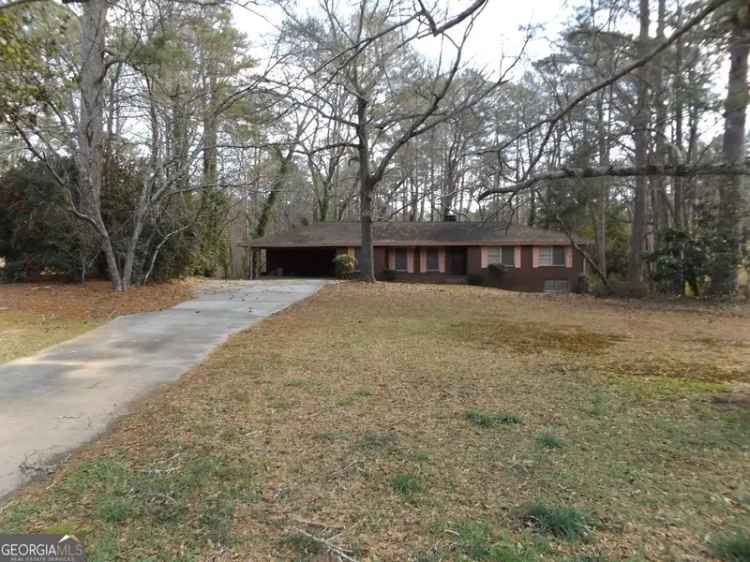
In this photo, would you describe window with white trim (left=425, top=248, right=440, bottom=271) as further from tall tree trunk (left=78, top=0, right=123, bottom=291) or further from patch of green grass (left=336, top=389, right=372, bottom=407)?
patch of green grass (left=336, top=389, right=372, bottom=407)

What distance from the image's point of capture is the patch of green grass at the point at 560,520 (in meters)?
2.57

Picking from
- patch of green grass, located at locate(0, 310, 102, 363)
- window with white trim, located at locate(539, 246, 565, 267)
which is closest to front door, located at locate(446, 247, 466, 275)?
window with white trim, located at locate(539, 246, 565, 267)

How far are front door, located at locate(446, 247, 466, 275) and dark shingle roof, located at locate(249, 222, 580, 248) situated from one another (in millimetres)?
735

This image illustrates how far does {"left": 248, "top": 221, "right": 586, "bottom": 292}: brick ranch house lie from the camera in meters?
25.0

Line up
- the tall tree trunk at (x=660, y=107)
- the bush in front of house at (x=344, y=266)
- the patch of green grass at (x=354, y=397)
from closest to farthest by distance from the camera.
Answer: the patch of green grass at (x=354, y=397) < the tall tree trunk at (x=660, y=107) < the bush in front of house at (x=344, y=266)

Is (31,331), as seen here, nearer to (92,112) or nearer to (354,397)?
(354,397)

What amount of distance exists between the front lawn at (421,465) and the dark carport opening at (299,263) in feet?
68.5

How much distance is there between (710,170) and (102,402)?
7227mm

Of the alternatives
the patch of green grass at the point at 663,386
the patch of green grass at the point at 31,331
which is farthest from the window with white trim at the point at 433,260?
the patch of green grass at the point at 663,386

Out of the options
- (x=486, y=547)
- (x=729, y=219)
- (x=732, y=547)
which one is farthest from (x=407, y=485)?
(x=729, y=219)

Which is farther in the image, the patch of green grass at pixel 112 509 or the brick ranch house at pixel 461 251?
the brick ranch house at pixel 461 251

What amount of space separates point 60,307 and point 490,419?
426 inches

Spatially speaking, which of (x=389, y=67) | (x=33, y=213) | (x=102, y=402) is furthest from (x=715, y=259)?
(x=33, y=213)

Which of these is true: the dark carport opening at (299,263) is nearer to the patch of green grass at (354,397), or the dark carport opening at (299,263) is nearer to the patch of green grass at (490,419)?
the patch of green grass at (354,397)
